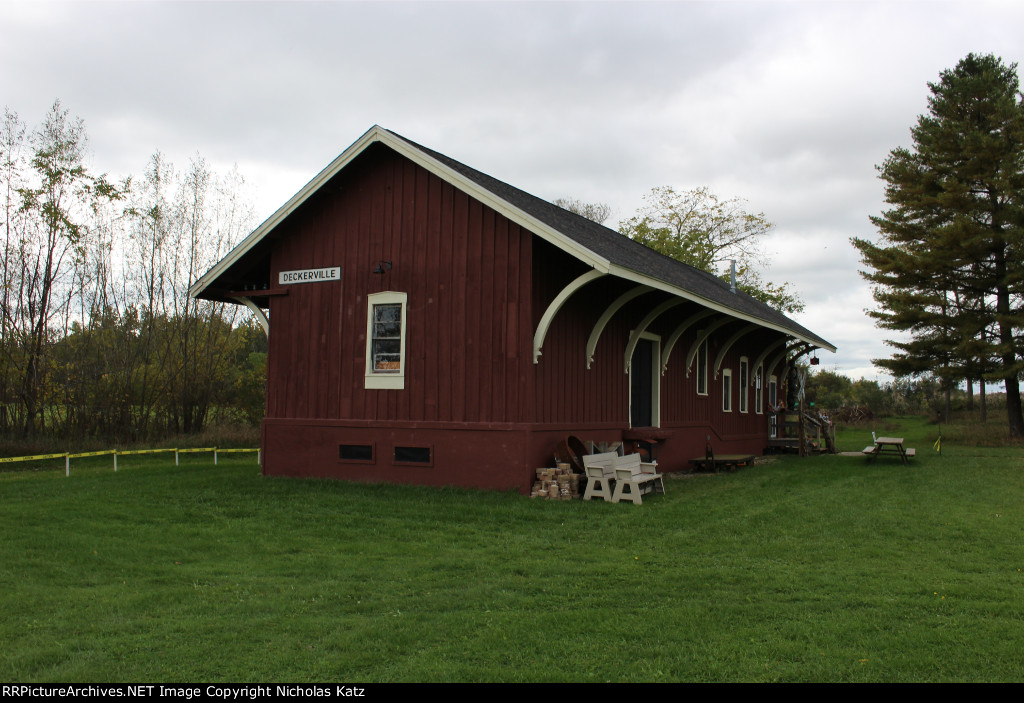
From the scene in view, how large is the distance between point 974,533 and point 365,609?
22.0ft

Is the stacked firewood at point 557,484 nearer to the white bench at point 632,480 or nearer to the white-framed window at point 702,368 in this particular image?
the white bench at point 632,480

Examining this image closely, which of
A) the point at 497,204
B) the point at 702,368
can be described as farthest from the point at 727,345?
the point at 497,204

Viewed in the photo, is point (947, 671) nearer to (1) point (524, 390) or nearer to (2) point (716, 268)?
(1) point (524, 390)

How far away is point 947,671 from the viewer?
4375 millimetres

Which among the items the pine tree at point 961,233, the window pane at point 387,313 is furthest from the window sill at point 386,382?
the pine tree at point 961,233

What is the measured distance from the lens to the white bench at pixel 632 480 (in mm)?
11023

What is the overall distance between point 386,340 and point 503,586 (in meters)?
7.32

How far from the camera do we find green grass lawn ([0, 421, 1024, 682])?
15.0 ft

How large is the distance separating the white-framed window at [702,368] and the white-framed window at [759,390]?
16.1 ft

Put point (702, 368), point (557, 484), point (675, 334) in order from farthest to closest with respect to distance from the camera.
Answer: point (702, 368), point (675, 334), point (557, 484)

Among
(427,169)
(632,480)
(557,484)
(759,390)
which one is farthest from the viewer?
(759,390)

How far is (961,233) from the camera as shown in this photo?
24.5 m

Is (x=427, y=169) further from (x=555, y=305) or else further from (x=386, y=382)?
(x=386, y=382)

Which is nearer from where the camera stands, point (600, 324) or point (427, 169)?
point (427, 169)
